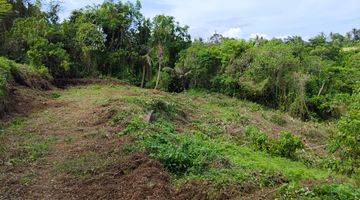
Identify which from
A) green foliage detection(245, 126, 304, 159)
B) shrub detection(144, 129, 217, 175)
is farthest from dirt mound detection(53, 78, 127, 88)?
shrub detection(144, 129, 217, 175)

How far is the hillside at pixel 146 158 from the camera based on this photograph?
28.1ft

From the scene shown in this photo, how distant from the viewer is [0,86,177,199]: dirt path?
8.66m

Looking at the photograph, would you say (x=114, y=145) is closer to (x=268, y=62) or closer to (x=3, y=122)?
(x=3, y=122)

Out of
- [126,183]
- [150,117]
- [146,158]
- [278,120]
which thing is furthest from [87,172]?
[278,120]

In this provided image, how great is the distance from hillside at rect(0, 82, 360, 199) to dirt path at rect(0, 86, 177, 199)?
19 millimetres

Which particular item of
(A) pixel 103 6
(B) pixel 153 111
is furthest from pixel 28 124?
(A) pixel 103 6

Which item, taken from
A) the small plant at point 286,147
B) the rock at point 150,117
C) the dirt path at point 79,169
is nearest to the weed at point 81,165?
the dirt path at point 79,169

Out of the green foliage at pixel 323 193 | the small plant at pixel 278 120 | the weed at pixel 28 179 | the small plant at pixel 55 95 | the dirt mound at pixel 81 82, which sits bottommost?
the small plant at pixel 278 120

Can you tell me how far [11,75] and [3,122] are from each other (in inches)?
245

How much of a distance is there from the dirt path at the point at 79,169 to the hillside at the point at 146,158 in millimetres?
19

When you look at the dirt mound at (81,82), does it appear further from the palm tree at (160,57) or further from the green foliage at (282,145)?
the green foliage at (282,145)

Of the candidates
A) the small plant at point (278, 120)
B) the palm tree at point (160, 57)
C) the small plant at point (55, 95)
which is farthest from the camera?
the palm tree at point (160, 57)

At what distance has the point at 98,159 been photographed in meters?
10.4

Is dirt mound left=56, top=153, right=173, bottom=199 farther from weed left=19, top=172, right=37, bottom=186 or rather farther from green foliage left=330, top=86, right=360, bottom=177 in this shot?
green foliage left=330, top=86, right=360, bottom=177
